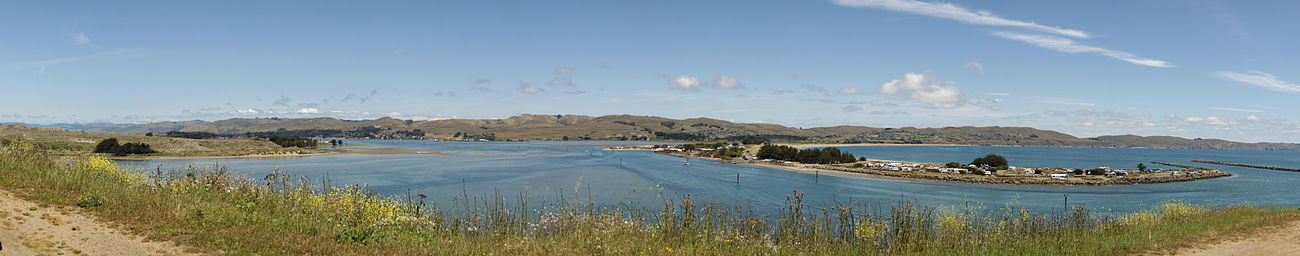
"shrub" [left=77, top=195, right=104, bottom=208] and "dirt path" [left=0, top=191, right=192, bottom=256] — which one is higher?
"shrub" [left=77, top=195, right=104, bottom=208]

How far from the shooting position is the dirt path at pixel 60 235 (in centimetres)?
946

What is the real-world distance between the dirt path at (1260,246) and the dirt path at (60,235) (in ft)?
64.9

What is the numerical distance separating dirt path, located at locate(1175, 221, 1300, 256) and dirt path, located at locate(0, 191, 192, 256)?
19.8 m

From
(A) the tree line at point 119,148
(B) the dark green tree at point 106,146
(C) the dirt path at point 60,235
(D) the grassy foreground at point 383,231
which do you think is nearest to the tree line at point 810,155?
(D) the grassy foreground at point 383,231

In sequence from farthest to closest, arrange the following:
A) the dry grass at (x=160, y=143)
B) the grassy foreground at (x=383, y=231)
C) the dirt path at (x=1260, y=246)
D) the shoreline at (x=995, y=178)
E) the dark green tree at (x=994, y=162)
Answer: the dry grass at (x=160, y=143), the dark green tree at (x=994, y=162), the shoreline at (x=995, y=178), the dirt path at (x=1260, y=246), the grassy foreground at (x=383, y=231)

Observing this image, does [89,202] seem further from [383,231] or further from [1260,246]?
[1260,246]

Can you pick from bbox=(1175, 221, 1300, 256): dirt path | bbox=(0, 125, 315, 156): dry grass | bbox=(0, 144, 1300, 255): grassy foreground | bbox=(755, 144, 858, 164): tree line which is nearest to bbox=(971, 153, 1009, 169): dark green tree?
bbox=(755, 144, 858, 164): tree line

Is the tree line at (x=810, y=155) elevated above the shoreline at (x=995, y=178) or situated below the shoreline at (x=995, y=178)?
above

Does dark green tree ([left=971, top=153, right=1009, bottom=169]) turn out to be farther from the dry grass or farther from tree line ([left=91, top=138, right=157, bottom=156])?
tree line ([left=91, top=138, right=157, bottom=156])

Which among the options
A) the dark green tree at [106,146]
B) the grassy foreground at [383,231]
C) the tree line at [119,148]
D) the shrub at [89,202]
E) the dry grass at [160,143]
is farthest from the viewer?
the dry grass at [160,143]

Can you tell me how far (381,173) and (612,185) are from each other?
29874 millimetres

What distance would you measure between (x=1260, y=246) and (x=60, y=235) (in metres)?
23.7

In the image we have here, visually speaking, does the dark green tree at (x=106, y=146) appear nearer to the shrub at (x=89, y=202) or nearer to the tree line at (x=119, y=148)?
the tree line at (x=119, y=148)

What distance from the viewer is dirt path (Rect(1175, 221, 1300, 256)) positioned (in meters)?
14.0
